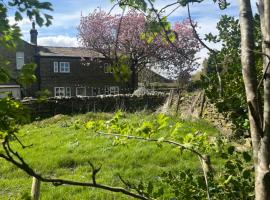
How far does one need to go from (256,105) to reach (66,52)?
43.3m

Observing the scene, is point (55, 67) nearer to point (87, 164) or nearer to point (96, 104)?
point (96, 104)

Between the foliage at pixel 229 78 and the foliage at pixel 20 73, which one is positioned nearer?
the foliage at pixel 20 73

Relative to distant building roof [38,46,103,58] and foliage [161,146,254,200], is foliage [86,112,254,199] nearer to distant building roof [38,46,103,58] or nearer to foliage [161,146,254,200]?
foliage [161,146,254,200]

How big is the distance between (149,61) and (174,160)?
109 feet

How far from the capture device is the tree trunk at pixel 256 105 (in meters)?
1.21

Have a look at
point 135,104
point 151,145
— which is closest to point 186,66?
point 135,104

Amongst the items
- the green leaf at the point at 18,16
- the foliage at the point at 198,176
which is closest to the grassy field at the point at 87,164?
the foliage at the point at 198,176

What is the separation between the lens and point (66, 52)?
4369 centimetres

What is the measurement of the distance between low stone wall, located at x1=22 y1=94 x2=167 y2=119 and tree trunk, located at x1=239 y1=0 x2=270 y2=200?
69.0 ft

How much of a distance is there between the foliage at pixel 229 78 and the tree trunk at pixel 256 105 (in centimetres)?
73

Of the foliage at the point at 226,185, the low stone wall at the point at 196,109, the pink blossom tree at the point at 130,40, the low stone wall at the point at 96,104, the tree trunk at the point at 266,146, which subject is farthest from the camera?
the pink blossom tree at the point at 130,40

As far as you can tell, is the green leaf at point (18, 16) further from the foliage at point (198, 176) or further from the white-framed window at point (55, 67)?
the white-framed window at point (55, 67)

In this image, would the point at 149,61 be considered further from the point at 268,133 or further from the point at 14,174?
the point at 268,133

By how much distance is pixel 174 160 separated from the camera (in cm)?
980
